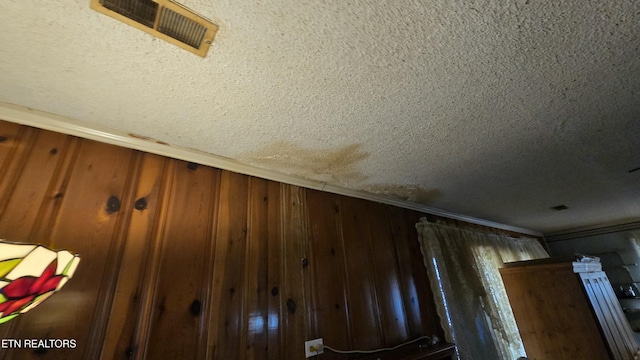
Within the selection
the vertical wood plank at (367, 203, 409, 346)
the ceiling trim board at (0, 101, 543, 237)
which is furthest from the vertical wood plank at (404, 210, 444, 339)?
the ceiling trim board at (0, 101, 543, 237)

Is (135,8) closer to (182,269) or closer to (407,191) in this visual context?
(182,269)

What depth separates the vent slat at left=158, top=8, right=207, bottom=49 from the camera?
0.64 m

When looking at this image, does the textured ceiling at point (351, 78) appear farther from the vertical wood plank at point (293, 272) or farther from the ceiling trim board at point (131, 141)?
the vertical wood plank at point (293, 272)

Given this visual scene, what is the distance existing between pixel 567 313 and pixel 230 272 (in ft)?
6.99

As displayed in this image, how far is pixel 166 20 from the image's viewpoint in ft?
2.12

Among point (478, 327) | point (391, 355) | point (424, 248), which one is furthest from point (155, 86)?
point (478, 327)

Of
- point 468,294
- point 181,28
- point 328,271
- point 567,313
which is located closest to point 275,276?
point 328,271

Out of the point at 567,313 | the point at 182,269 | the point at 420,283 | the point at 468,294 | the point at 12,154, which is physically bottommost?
the point at 567,313

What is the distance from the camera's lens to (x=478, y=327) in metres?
2.00

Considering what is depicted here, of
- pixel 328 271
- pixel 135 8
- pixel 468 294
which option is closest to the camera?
→ pixel 135 8

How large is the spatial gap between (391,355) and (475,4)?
1704 mm

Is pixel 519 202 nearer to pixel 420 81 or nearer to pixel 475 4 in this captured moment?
pixel 420 81

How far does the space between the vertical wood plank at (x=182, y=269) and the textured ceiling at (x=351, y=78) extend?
207mm

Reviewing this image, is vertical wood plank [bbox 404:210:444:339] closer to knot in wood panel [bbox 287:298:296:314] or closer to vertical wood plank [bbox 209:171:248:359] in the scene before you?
knot in wood panel [bbox 287:298:296:314]
